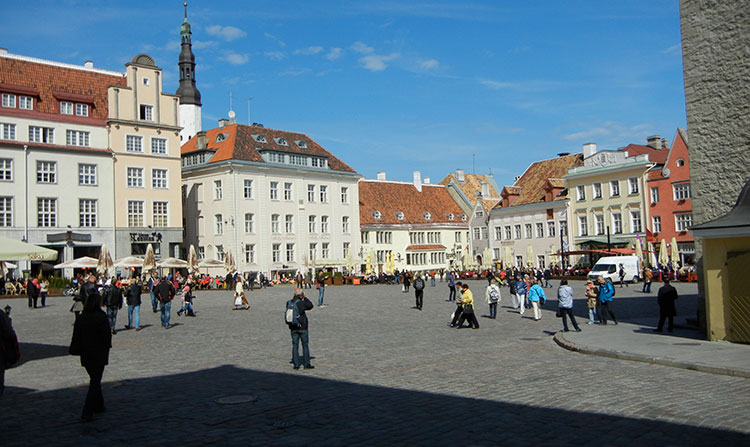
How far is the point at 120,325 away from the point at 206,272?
125 ft

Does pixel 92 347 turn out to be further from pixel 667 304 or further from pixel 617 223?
pixel 617 223

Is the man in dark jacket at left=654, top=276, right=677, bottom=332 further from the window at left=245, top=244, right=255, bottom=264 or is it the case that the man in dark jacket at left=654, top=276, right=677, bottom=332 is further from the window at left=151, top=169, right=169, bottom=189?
the window at left=245, top=244, right=255, bottom=264

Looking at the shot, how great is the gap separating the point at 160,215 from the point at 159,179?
2.99 m

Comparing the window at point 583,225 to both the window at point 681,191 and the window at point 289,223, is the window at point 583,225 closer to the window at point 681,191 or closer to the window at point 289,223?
the window at point 681,191

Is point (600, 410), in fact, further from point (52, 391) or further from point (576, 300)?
point (576, 300)

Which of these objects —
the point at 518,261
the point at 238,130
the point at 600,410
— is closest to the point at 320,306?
the point at 600,410

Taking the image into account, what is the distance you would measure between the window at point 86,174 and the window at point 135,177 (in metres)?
2.86

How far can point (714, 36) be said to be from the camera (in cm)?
1775

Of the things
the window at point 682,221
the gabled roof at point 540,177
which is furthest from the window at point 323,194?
the window at point 682,221

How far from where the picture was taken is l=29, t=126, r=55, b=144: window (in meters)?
49.2

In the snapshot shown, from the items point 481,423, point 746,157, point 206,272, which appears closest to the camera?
point 481,423

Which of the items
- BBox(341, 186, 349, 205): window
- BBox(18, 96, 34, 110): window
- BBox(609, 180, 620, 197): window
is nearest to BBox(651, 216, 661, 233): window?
BBox(609, 180, 620, 197): window

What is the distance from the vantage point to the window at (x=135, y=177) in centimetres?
5392

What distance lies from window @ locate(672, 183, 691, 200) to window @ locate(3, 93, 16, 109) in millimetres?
52528
